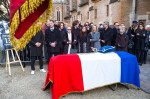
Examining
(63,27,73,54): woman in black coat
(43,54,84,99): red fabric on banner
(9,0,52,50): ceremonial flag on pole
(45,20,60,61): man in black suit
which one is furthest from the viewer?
(63,27,73,54): woman in black coat

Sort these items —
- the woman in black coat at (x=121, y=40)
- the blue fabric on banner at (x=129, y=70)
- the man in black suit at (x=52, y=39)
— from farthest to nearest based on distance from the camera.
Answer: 1. the woman in black coat at (x=121, y=40)
2. the man in black suit at (x=52, y=39)
3. the blue fabric on banner at (x=129, y=70)

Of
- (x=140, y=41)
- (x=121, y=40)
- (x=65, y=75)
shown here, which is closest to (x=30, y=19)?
(x=65, y=75)

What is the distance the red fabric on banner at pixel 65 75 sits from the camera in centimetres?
328

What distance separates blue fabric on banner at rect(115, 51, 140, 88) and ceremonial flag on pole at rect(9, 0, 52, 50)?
8.85 ft

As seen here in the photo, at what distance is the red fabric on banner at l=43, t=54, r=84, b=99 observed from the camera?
10.8ft

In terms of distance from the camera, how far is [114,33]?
684cm

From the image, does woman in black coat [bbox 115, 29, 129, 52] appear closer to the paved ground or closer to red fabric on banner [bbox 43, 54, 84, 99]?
the paved ground

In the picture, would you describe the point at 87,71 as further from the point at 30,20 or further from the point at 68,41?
the point at 68,41

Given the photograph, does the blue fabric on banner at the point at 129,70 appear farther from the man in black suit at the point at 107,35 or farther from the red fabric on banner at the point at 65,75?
the man in black suit at the point at 107,35

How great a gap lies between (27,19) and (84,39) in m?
4.63

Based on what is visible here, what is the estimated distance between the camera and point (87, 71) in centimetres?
350

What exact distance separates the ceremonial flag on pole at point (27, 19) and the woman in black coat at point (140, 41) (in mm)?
5865

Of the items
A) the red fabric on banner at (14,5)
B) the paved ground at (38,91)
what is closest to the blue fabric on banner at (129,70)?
the paved ground at (38,91)

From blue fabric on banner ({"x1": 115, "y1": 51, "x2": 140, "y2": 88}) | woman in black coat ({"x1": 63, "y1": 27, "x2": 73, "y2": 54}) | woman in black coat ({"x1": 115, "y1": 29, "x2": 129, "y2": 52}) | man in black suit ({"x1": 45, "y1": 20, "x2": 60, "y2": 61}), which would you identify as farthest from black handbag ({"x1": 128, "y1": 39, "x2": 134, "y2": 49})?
man in black suit ({"x1": 45, "y1": 20, "x2": 60, "y2": 61})
